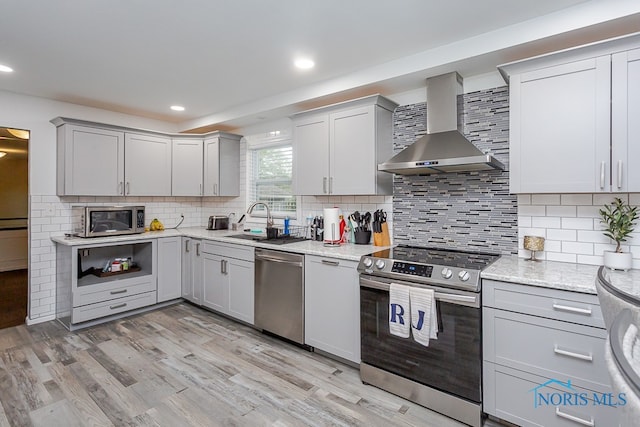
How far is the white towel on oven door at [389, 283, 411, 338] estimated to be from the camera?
2.20 meters

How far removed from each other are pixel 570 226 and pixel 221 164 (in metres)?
3.86

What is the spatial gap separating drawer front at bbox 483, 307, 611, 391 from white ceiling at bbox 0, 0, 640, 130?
1743 millimetres

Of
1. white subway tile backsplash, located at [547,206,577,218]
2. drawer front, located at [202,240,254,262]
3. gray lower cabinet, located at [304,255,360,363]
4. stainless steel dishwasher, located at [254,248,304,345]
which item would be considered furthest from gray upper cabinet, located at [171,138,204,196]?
white subway tile backsplash, located at [547,206,577,218]

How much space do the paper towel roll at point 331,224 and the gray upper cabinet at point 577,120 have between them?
149 centimetres

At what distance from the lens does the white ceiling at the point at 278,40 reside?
2.01 metres

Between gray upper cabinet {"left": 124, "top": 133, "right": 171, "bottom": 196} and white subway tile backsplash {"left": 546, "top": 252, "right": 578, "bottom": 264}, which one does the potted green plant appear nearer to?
white subway tile backsplash {"left": 546, "top": 252, "right": 578, "bottom": 264}

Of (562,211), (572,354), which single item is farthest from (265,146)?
(572,354)

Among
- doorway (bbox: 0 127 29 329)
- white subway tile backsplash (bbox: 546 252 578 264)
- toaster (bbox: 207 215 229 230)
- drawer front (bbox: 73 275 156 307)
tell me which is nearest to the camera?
white subway tile backsplash (bbox: 546 252 578 264)

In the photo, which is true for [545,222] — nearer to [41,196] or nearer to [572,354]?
[572,354]

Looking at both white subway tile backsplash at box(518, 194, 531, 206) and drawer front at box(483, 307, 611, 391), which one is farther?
white subway tile backsplash at box(518, 194, 531, 206)

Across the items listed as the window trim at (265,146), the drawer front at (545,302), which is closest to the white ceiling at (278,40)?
the window trim at (265,146)

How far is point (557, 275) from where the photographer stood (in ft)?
6.34

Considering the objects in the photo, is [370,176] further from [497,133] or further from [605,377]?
[605,377]

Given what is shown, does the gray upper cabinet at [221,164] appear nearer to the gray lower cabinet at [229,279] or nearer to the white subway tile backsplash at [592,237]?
the gray lower cabinet at [229,279]
